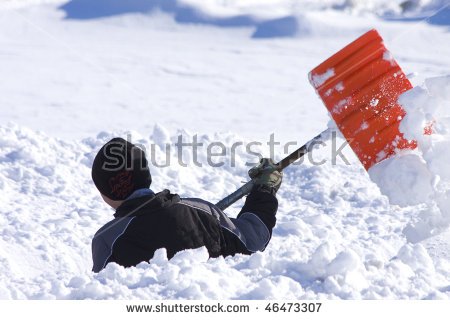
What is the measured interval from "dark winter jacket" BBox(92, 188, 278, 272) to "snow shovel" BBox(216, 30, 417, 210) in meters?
0.60

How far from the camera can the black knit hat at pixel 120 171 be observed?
8.98 ft

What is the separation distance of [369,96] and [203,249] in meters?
1.07

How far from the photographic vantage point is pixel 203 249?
2.64 meters

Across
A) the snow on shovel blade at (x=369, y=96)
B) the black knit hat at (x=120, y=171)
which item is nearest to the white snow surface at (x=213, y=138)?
the snow on shovel blade at (x=369, y=96)

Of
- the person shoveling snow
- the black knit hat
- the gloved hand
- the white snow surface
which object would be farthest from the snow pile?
the black knit hat

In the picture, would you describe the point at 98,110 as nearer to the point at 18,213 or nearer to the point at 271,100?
the point at 271,100

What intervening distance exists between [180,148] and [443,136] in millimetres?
2290

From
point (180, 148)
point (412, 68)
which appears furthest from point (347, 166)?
point (412, 68)

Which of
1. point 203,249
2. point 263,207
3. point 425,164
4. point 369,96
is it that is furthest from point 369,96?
point 203,249

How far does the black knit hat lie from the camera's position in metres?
2.74

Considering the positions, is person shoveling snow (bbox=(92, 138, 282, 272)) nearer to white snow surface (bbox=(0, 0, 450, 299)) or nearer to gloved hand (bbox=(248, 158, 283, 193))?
white snow surface (bbox=(0, 0, 450, 299))

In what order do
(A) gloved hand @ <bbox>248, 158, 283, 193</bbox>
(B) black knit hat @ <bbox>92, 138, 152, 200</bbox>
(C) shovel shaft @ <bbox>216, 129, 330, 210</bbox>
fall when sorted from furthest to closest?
(C) shovel shaft @ <bbox>216, 129, 330, 210</bbox> < (A) gloved hand @ <bbox>248, 158, 283, 193</bbox> < (B) black knit hat @ <bbox>92, 138, 152, 200</bbox>

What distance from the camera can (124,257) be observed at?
2.71 m

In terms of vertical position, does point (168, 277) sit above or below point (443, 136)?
below
